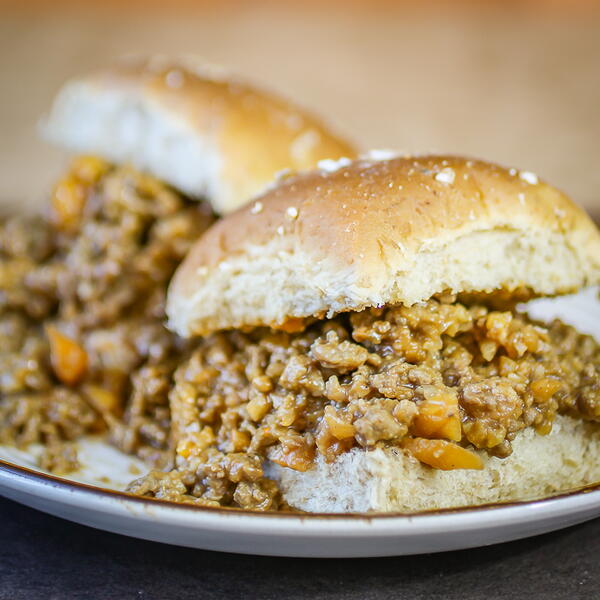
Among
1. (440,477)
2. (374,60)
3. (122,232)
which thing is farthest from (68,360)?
(374,60)

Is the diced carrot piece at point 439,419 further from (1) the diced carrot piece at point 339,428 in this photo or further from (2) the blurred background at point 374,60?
(2) the blurred background at point 374,60

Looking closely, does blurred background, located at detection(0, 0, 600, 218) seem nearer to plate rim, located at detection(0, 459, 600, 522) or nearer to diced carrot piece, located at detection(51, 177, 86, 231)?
diced carrot piece, located at detection(51, 177, 86, 231)

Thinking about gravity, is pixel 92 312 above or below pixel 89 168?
below

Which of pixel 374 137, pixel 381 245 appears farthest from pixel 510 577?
pixel 374 137

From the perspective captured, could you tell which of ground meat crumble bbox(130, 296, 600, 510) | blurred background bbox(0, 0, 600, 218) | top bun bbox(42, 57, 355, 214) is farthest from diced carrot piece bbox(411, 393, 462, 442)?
blurred background bbox(0, 0, 600, 218)

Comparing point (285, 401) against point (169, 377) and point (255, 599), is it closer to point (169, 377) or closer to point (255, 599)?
point (255, 599)

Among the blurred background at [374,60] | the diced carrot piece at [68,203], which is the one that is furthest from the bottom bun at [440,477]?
the blurred background at [374,60]

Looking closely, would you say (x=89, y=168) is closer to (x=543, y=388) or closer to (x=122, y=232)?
(x=122, y=232)
